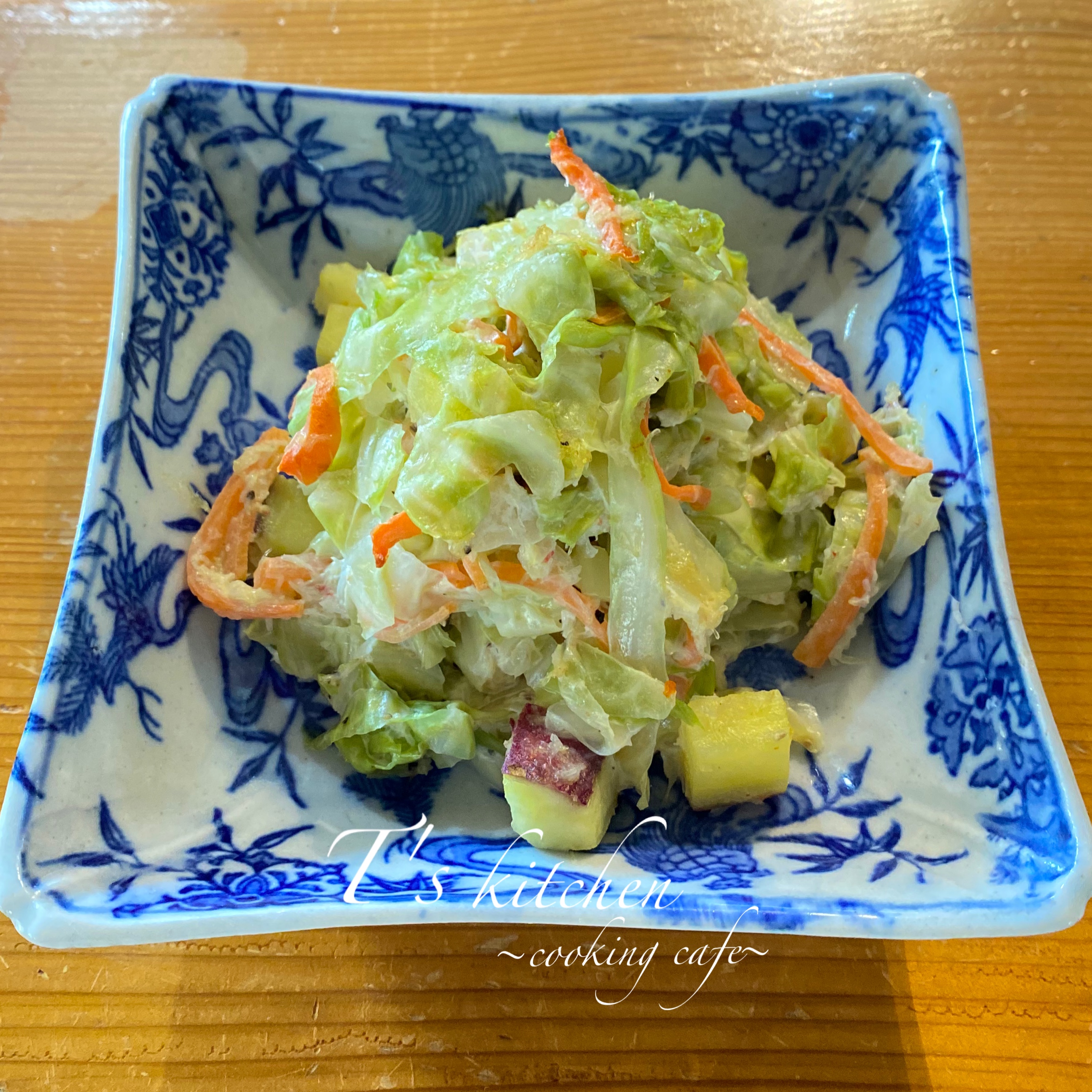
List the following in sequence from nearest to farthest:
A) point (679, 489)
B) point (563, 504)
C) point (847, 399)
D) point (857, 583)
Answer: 1. point (563, 504)
2. point (679, 489)
3. point (857, 583)
4. point (847, 399)

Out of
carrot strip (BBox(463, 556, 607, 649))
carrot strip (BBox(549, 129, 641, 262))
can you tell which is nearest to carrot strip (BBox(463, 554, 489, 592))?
carrot strip (BBox(463, 556, 607, 649))

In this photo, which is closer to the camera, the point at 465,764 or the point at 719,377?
the point at 719,377

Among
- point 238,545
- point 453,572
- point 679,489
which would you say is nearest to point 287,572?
point 238,545

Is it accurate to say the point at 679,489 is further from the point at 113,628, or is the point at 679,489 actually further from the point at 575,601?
the point at 113,628

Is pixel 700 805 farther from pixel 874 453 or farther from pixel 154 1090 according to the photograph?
pixel 154 1090

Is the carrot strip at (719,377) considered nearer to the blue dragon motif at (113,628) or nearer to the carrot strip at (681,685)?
the carrot strip at (681,685)

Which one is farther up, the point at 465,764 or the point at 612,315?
the point at 612,315

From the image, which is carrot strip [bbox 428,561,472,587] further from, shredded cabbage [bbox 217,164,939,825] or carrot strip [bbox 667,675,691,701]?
carrot strip [bbox 667,675,691,701]
